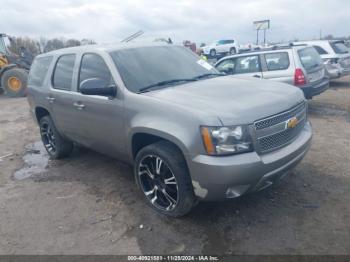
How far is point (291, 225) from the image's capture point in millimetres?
3328

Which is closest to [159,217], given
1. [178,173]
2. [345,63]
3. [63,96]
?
[178,173]

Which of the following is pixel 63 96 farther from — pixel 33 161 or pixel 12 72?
pixel 12 72

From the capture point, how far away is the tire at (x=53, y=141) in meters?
5.59

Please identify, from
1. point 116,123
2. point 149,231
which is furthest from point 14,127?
point 149,231

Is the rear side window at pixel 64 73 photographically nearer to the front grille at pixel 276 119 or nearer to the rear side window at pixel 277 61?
the front grille at pixel 276 119

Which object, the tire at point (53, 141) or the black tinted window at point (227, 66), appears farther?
the black tinted window at point (227, 66)

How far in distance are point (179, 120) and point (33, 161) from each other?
4.10m

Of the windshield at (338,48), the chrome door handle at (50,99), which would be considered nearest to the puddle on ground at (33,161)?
the chrome door handle at (50,99)

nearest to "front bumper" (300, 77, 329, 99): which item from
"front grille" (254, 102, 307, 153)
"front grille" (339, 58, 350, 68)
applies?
"front grille" (339, 58, 350, 68)

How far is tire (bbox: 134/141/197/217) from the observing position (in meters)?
3.24

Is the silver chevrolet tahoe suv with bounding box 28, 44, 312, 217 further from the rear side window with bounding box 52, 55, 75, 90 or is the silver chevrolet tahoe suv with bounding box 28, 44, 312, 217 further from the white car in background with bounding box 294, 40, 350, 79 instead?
the white car in background with bounding box 294, 40, 350, 79

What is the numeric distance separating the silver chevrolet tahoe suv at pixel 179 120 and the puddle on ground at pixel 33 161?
1093mm

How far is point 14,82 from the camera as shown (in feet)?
50.2

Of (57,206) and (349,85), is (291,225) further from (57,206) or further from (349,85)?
(349,85)
